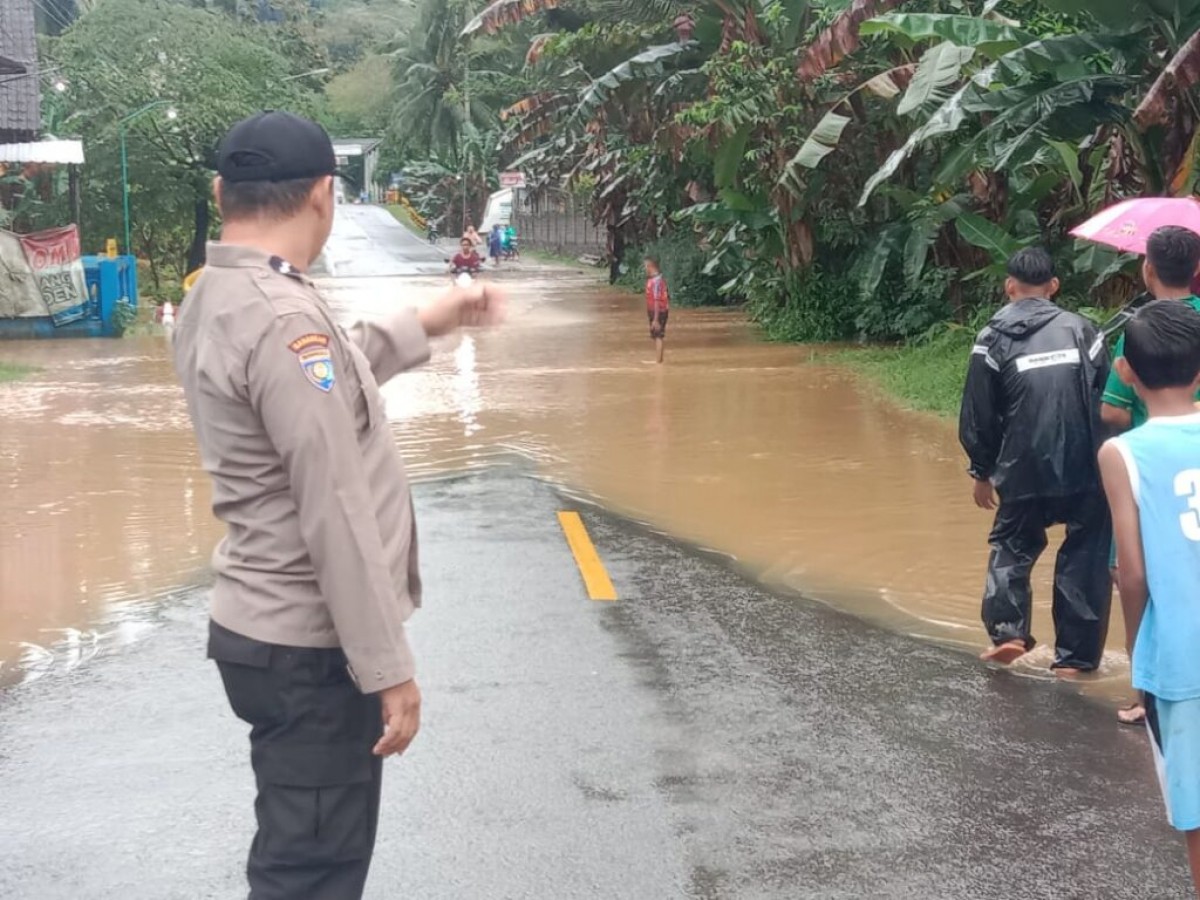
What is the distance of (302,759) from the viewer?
281 cm

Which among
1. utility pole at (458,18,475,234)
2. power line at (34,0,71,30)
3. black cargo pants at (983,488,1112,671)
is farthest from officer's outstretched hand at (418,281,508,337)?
utility pole at (458,18,475,234)

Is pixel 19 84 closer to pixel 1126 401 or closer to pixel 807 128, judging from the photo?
pixel 807 128

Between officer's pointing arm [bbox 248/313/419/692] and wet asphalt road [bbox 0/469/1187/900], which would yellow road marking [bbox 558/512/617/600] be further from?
officer's pointing arm [bbox 248/313/419/692]

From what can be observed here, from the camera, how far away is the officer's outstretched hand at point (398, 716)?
2789 millimetres

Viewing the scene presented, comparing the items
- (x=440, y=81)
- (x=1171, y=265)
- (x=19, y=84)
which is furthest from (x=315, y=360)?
(x=440, y=81)

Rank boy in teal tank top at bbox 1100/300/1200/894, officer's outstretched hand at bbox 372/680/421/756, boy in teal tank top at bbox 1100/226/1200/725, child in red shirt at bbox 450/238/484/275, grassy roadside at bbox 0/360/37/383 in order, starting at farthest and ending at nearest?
1. grassy roadside at bbox 0/360/37/383
2. child in red shirt at bbox 450/238/484/275
3. boy in teal tank top at bbox 1100/226/1200/725
4. boy in teal tank top at bbox 1100/300/1200/894
5. officer's outstretched hand at bbox 372/680/421/756

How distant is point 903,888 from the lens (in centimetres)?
407

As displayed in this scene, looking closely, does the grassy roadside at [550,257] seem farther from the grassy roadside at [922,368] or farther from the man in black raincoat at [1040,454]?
the man in black raincoat at [1040,454]

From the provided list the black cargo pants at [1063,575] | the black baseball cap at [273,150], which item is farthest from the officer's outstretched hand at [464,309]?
the black cargo pants at [1063,575]

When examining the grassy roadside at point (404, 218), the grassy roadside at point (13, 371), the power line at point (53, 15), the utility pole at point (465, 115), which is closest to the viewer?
the grassy roadside at point (13, 371)

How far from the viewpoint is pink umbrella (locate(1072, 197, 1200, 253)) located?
608 centimetres

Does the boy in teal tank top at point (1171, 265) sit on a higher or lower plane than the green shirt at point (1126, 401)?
higher

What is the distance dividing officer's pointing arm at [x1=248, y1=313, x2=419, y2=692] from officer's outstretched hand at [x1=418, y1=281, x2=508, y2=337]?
581mm

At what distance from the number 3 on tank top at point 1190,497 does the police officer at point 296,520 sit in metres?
1.83
